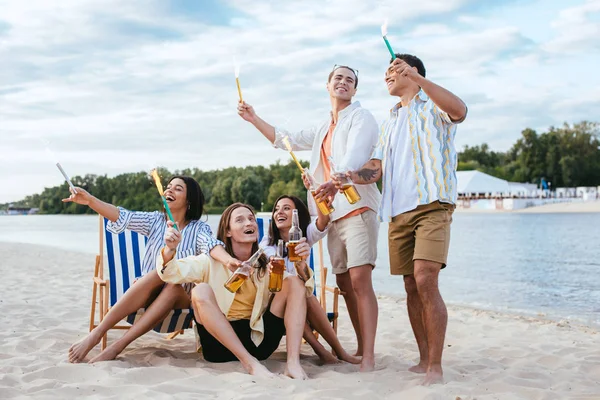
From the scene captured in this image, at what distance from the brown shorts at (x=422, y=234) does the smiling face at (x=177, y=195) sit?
4.16 feet

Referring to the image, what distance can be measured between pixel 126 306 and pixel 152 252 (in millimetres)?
451

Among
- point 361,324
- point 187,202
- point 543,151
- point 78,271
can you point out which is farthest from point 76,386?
point 543,151

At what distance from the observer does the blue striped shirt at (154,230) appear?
3.78 metres

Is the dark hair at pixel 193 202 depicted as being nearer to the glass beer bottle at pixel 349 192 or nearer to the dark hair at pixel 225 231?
the dark hair at pixel 225 231

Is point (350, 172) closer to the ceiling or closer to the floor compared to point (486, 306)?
closer to the ceiling

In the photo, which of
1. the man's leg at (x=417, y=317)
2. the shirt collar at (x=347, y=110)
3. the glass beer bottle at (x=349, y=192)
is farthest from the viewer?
the shirt collar at (x=347, y=110)

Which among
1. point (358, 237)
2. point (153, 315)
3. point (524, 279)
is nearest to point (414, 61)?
point (358, 237)

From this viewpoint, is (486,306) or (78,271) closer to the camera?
(486,306)

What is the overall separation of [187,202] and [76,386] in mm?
1294

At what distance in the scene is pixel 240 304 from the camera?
3465 mm

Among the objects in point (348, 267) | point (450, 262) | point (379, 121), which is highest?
point (379, 121)

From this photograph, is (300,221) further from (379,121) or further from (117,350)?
(117,350)

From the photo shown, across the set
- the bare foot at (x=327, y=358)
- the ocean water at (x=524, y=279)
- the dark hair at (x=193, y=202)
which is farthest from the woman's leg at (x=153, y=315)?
the ocean water at (x=524, y=279)

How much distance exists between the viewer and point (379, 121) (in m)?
3.73
